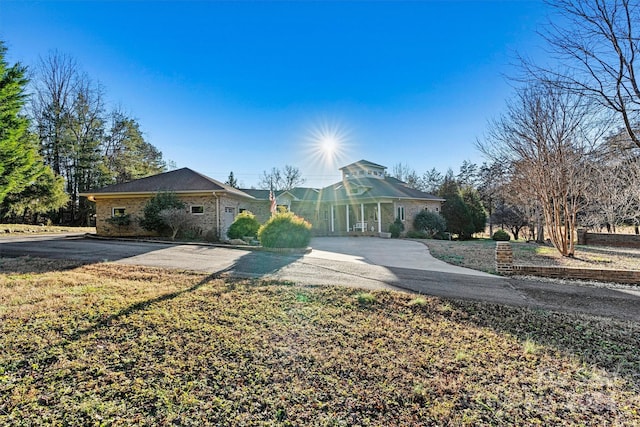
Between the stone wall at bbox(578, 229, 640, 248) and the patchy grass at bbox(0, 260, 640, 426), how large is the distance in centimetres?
1852

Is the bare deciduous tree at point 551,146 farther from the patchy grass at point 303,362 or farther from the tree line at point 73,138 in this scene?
the tree line at point 73,138

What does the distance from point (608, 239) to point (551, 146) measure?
487 inches

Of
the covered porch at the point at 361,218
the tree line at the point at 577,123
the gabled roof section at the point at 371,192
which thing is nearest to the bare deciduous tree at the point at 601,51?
the tree line at the point at 577,123

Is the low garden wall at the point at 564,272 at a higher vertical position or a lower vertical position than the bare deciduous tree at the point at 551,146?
lower

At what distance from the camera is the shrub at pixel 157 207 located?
16.5m

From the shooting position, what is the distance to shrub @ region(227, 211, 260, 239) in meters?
16.7

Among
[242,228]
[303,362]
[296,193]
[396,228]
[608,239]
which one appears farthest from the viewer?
[296,193]

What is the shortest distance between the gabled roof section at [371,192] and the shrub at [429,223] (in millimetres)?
1537

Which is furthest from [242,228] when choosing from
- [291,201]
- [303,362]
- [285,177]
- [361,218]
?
[285,177]

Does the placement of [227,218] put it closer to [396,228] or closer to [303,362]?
[396,228]

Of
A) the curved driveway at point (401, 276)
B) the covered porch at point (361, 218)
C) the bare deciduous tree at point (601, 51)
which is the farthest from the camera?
the covered porch at point (361, 218)

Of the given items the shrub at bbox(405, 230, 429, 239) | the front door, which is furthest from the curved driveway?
the shrub at bbox(405, 230, 429, 239)

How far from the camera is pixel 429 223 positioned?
2380cm

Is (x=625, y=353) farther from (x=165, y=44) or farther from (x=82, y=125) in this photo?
(x=82, y=125)
